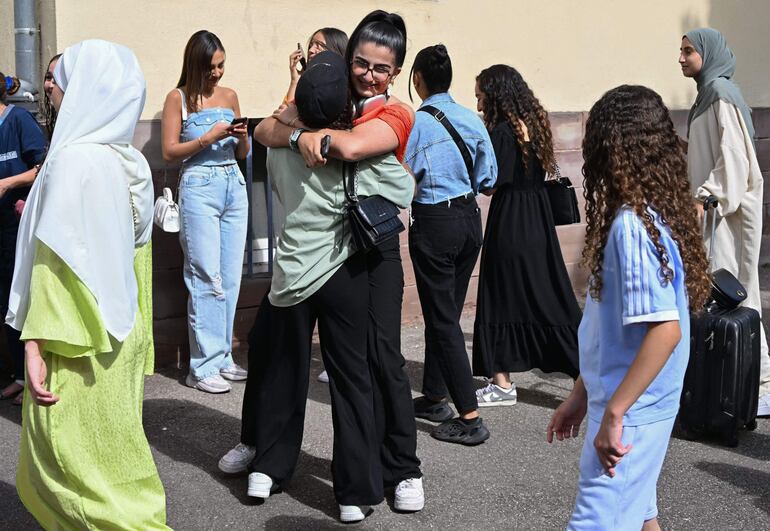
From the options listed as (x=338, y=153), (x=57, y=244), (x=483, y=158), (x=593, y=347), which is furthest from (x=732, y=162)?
(x=57, y=244)

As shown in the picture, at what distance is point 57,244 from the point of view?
3025 millimetres

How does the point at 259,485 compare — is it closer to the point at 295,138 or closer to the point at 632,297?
the point at 295,138

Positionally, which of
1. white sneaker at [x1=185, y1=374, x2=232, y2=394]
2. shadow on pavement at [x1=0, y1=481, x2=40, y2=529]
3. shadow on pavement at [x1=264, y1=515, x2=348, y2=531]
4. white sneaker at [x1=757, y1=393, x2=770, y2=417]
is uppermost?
white sneaker at [x1=757, y1=393, x2=770, y2=417]

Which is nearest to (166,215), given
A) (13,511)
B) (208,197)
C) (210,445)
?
(208,197)

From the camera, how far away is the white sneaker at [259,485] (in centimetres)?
416

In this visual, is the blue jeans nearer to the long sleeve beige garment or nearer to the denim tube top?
the denim tube top

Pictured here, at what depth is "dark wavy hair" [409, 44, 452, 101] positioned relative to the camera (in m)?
5.07

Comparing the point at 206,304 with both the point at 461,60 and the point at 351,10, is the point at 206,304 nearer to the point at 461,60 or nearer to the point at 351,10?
the point at 351,10

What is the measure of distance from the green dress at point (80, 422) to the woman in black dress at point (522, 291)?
267 centimetres

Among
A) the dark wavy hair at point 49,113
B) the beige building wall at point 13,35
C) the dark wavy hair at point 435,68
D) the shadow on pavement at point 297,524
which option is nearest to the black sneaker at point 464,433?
the shadow on pavement at point 297,524

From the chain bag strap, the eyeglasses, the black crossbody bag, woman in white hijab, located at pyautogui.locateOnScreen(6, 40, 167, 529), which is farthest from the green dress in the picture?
the chain bag strap

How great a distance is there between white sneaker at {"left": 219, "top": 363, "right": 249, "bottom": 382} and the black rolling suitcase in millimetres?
2386

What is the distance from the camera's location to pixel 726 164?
5406 mm

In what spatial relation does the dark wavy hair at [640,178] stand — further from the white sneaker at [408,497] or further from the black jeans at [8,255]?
the black jeans at [8,255]
